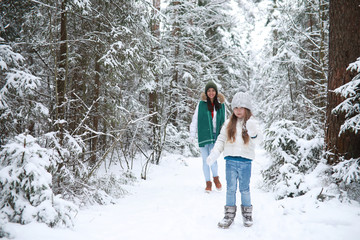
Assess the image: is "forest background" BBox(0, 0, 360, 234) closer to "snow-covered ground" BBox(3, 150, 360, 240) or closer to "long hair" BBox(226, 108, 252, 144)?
"snow-covered ground" BBox(3, 150, 360, 240)

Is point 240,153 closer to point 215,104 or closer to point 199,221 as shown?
point 199,221

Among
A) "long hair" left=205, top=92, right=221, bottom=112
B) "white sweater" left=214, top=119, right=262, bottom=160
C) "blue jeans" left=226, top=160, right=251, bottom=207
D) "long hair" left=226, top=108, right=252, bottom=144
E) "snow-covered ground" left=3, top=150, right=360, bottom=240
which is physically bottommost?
"snow-covered ground" left=3, top=150, right=360, bottom=240

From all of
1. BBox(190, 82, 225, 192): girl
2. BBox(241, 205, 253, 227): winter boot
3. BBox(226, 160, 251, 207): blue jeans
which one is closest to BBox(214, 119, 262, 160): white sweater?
BBox(226, 160, 251, 207): blue jeans

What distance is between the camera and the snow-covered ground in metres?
2.90

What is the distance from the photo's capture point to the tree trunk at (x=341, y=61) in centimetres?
390

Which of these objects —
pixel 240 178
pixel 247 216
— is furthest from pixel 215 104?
pixel 247 216

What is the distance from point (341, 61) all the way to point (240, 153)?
7.82 feet

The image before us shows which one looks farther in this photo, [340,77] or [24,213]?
[340,77]

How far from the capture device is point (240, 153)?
343 cm

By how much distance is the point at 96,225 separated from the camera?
Result: 3367 millimetres

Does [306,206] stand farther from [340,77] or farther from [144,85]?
[144,85]

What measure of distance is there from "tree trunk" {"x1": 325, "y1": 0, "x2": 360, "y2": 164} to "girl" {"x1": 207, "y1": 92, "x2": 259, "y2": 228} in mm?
1556

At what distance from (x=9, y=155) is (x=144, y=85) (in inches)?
233

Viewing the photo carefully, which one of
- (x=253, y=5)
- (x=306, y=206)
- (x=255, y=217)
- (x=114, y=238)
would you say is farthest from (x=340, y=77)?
(x=253, y=5)
